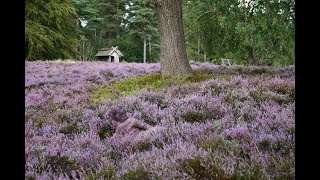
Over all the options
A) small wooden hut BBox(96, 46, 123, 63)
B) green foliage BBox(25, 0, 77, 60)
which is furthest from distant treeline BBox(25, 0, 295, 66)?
small wooden hut BBox(96, 46, 123, 63)

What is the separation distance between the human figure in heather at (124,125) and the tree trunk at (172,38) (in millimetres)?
3678

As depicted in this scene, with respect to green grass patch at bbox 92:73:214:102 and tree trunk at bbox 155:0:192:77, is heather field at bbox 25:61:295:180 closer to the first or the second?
green grass patch at bbox 92:73:214:102

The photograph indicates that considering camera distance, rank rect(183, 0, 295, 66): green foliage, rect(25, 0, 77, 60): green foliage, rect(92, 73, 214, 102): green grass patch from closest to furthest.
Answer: rect(92, 73, 214, 102): green grass patch, rect(183, 0, 295, 66): green foliage, rect(25, 0, 77, 60): green foliage

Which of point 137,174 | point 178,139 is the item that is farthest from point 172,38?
point 137,174

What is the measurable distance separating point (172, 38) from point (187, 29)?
14.6 meters

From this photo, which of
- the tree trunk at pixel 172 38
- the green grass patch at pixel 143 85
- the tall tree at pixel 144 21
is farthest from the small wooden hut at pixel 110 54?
the tree trunk at pixel 172 38

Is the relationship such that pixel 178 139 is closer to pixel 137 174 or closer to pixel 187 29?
pixel 137 174

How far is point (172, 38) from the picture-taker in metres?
8.11

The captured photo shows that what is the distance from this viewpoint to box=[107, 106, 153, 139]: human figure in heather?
12.5ft

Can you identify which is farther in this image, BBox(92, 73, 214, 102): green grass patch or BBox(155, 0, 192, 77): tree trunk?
BBox(155, 0, 192, 77): tree trunk
